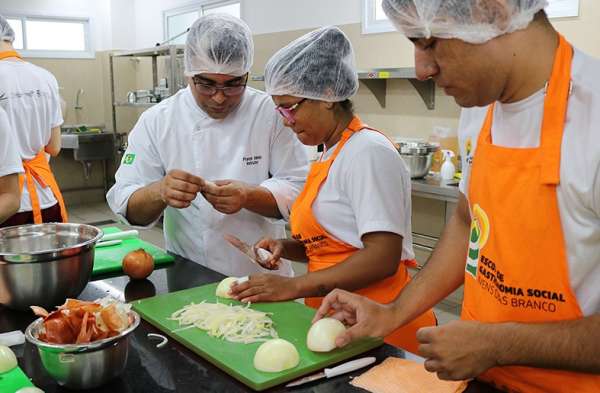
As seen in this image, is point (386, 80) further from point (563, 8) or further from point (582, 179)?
point (582, 179)

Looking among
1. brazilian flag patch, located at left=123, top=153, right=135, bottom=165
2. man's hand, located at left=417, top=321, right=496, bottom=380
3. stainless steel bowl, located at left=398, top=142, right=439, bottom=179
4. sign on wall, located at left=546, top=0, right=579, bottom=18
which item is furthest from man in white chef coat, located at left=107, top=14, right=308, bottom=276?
sign on wall, located at left=546, top=0, right=579, bottom=18

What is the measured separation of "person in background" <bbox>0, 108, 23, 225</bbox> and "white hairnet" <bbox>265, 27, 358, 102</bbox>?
0.94 meters

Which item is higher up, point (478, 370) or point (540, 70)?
point (540, 70)

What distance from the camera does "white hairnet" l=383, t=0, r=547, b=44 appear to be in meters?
1.01

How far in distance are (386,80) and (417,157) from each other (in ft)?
3.02

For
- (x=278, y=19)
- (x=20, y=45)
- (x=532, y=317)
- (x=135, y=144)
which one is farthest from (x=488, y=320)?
(x=20, y=45)

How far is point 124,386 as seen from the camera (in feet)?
3.90

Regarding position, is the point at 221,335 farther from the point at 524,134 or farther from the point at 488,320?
the point at 524,134

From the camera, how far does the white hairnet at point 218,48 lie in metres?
1.96

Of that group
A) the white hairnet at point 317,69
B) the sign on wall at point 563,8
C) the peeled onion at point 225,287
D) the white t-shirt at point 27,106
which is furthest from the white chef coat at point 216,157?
the sign on wall at point 563,8

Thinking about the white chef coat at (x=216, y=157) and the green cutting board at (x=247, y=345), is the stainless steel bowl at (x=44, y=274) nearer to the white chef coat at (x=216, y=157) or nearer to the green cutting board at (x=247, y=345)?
the green cutting board at (x=247, y=345)

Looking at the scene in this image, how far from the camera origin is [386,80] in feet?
14.5

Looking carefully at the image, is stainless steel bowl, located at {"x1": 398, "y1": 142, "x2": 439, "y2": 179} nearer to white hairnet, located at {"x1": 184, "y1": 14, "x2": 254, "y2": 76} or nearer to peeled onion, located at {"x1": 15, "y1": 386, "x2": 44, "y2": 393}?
white hairnet, located at {"x1": 184, "y1": 14, "x2": 254, "y2": 76}

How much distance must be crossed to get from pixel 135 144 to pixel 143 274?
22.2 inches
